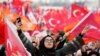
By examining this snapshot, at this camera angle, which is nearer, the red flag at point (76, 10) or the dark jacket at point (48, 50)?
the dark jacket at point (48, 50)

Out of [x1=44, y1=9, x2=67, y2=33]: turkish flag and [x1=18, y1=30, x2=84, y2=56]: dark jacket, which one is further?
[x1=44, y1=9, x2=67, y2=33]: turkish flag

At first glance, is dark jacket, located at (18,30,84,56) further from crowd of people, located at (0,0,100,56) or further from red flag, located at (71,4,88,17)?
red flag, located at (71,4,88,17)

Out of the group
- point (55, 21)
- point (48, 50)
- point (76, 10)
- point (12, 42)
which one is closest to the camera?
point (12, 42)

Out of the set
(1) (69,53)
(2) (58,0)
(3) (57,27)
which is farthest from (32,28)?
(2) (58,0)

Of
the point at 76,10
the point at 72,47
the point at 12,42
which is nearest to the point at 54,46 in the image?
the point at 72,47

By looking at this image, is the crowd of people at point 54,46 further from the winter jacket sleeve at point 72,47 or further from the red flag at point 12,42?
the red flag at point 12,42

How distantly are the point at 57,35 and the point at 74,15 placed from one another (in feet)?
2.06

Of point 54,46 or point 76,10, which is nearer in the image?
point 54,46

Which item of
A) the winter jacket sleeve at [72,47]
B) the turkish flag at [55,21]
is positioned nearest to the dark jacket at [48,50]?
the winter jacket sleeve at [72,47]

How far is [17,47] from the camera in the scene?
5.71 m

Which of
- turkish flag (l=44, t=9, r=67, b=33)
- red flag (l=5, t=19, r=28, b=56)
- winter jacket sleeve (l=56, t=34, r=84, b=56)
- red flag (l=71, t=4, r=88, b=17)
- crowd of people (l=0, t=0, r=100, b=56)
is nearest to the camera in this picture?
red flag (l=5, t=19, r=28, b=56)

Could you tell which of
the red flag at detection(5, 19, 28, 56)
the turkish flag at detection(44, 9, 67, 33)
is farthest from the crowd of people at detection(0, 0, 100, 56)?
the turkish flag at detection(44, 9, 67, 33)

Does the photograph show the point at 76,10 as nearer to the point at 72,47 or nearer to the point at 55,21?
the point at 55,21

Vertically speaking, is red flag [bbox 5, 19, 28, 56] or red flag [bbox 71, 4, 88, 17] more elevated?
red flag [bbox 5, 19, 28, 56]
